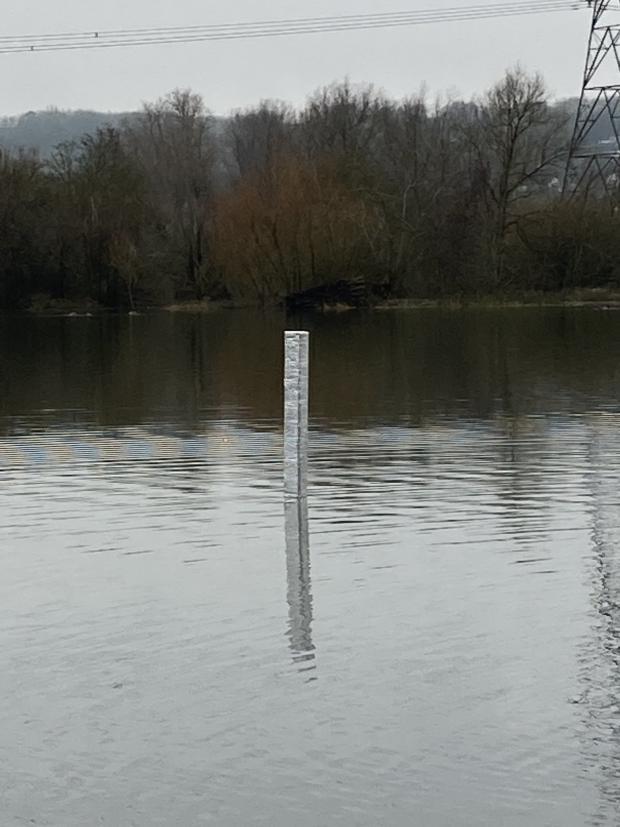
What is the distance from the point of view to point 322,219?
66750 mm

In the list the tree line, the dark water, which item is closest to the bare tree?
the tree line

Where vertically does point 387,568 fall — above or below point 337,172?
below

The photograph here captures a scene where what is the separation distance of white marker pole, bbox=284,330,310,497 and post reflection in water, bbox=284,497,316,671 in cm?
17

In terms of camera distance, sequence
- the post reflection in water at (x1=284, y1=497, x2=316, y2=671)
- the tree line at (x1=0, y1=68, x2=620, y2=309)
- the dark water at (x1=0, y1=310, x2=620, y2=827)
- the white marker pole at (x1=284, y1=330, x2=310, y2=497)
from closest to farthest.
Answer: the dark water at (x1=0, y1=310, x2=620, y2=827)
the post reflection in water at (x1=284, y1=497, x2=316, y2=671)
the white marker pole at (x1=284, y1=330, x2=310, y2=497)
the tree line at (x1=0, y1=68, x2=620, y2=309)

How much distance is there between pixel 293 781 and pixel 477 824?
757mm

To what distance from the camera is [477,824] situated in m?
4.97

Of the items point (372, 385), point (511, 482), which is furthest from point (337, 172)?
point (511, 482)

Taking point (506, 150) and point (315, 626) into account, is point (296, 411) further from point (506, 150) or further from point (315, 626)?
point (506, 150)

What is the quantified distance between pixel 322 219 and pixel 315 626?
2361 inches

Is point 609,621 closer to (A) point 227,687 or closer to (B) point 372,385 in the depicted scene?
(A) point 227,687

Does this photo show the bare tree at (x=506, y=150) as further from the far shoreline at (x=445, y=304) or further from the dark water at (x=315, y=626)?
the dark water at (x=315, y=626)

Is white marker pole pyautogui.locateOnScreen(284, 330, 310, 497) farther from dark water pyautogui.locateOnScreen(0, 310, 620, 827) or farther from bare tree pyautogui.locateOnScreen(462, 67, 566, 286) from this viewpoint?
bare tree pyautogui.locateOnScreen(462, 67, 566, 286)

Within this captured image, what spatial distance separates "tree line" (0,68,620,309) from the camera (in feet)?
222

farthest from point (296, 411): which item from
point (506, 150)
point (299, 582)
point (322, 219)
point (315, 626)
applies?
point (506, 150)
